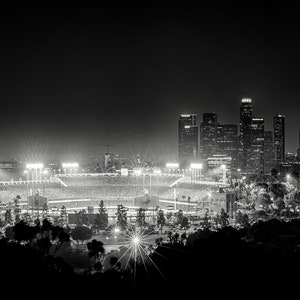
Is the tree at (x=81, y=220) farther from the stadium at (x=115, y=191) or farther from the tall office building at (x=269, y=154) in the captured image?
the tall office building at (x=269, y=154)

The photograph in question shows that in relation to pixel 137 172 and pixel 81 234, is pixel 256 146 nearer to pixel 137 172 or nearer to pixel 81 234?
pixel 137 172

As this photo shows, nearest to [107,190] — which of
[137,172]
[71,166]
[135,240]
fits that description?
[137,172]

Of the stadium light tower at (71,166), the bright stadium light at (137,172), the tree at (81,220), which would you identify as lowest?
the tree at (81,220)

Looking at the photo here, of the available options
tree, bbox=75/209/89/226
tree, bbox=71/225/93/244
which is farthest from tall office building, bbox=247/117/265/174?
tree, bbox=71/225/93/244

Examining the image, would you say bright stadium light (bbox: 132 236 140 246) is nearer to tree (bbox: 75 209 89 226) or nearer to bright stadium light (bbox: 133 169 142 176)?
tree (bbox: 75 209 89 226)

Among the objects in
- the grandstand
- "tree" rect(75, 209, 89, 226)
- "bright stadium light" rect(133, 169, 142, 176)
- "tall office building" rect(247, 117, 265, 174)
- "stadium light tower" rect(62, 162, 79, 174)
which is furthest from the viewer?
"tall office building" rect(247, 117, 265, 174)

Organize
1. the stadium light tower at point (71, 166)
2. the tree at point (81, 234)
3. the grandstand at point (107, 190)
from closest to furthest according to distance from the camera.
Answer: the tree at point (81, 234), the grandstand at point (107, 190), the stadium light tower at point (71, 166)

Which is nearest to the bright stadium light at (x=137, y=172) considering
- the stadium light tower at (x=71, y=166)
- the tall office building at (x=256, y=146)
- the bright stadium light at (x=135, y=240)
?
the stadium light tower at (x=71, y=166)

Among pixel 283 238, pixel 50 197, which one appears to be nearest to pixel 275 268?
pixel 283 238

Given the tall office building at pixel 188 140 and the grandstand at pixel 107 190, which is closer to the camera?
the grandstand at pixel 107 190
